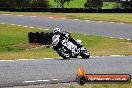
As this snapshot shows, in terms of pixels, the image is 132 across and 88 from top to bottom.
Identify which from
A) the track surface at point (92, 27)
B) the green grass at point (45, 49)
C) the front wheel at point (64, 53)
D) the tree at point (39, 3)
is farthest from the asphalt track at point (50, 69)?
the tree at point (39, 3)

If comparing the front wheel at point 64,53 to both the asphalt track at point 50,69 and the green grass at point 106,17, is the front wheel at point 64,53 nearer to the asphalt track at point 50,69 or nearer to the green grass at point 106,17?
the asphalt track at point 50,69

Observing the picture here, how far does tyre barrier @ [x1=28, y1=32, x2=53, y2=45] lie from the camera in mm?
23138

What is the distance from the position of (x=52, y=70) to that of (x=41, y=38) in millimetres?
12272

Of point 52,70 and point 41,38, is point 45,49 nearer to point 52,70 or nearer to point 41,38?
point 41,38

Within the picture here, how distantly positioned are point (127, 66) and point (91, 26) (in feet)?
72.3

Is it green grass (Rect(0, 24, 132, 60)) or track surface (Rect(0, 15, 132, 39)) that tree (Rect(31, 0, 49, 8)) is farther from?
green grass (Rect(0, 24, 132, 60))

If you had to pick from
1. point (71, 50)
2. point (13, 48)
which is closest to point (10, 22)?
point (13, 48)

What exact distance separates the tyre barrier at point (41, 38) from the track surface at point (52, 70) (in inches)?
376

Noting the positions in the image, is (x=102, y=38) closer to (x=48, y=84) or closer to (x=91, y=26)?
(x=91, y=26)

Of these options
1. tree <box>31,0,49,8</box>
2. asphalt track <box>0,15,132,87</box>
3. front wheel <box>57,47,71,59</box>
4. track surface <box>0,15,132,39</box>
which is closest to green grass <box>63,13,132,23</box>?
track surface <box>0,15,132,39</box>

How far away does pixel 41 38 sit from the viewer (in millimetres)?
23375

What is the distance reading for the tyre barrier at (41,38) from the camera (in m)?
23.1

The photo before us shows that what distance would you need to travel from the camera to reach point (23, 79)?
387 inches

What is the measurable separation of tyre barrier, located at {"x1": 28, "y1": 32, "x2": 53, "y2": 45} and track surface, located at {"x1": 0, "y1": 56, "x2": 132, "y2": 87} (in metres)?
9.54
